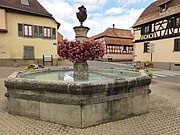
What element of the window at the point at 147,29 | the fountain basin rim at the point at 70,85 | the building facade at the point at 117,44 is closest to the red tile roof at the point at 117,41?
the building facade at the point at 117,44

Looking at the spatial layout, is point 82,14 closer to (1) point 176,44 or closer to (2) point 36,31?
(1) point 176,44

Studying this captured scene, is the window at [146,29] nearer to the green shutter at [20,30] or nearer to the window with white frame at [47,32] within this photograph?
the window with white frame at [47,32]

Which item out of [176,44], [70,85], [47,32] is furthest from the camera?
[47,32]

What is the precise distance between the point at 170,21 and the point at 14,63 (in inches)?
787

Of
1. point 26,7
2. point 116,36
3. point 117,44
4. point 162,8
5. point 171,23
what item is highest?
point 26,7

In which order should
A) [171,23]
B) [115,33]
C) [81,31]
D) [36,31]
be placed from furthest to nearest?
1. [115,33]
2. [36,31]
3. [171,23]
4. [81,31]

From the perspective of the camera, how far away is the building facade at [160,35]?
670 inches

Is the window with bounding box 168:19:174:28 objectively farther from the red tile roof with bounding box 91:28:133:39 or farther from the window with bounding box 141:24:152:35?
the red tile roof with bounding box 91:28:133:39

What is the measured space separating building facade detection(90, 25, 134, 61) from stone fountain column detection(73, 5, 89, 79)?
94.5 ft

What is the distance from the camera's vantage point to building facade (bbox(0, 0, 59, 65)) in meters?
18.3

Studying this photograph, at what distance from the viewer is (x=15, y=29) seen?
1883 centimetres

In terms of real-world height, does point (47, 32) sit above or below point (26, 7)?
below

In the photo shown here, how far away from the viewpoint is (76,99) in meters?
3.25

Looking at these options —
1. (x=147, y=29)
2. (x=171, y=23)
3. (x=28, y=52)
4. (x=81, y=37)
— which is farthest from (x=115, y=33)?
(x=81, y=37)
